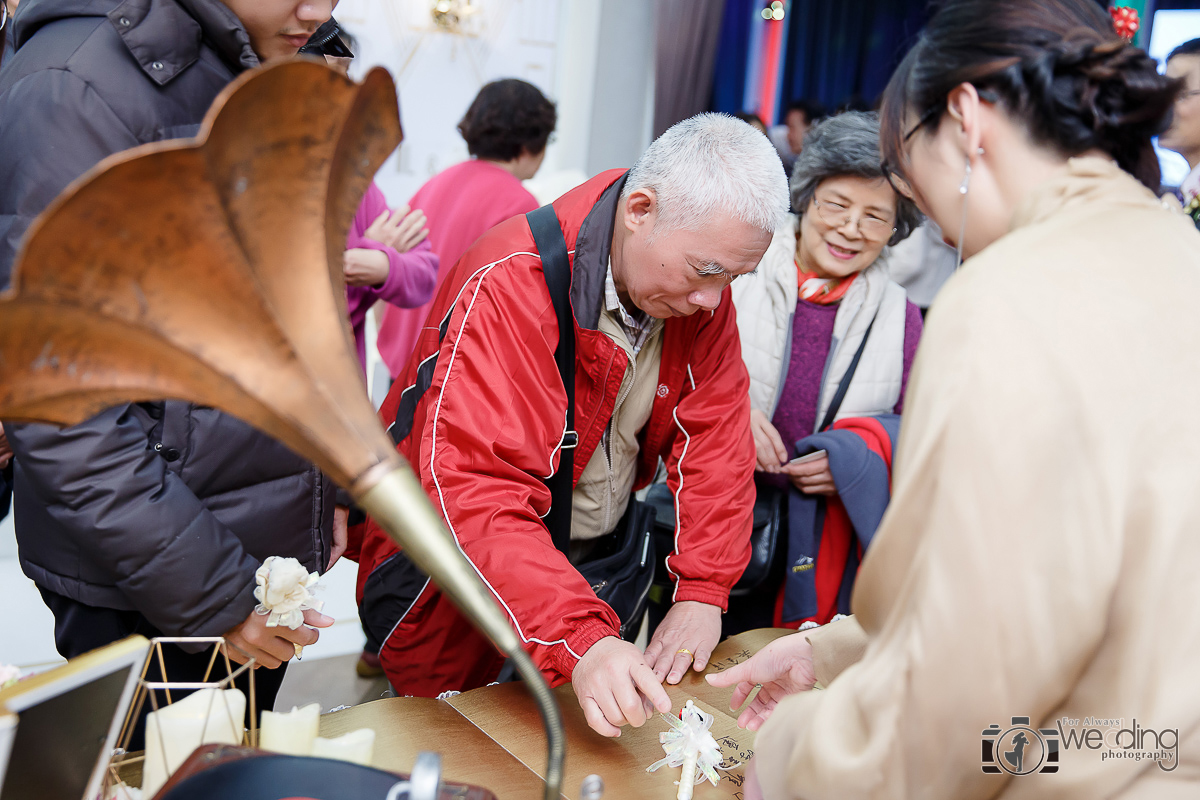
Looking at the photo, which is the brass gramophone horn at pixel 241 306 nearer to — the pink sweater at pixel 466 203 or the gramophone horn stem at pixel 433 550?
Result: the gramophone horn stem at pixel 433 550

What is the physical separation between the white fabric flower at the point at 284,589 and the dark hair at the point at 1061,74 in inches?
35.5

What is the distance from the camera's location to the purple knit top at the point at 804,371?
233 cm

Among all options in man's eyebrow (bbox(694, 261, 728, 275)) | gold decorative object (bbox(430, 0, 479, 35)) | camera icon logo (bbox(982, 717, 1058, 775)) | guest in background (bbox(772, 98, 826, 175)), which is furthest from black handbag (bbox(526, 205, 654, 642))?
guest in background (bbox(772, 98, 826, 175))

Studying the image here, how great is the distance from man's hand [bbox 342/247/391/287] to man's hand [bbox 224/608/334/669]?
4.01 feet

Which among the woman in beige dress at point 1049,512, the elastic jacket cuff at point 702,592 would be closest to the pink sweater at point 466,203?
the elastic jacket cuff at point 702,592

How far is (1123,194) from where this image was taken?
0.86 metres

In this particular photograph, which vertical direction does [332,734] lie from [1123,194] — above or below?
below

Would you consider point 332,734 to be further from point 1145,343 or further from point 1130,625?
point 1145,343

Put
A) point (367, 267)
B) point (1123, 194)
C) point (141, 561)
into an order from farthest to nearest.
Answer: point (367, 267), point (141, 561), point (1123, 194)

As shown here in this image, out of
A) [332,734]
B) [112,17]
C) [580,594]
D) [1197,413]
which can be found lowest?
[332,734]

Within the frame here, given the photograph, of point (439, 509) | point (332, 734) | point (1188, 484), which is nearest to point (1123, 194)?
point (1188, 484)

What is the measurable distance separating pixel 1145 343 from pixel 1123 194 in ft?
0.59

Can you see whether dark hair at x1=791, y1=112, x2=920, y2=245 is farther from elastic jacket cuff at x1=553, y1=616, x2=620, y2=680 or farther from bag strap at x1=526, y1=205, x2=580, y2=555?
elastic jacket cuff at x1=553, y1=616, x2=620, y2=680

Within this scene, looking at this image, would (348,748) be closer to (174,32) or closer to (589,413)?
(589,413)
